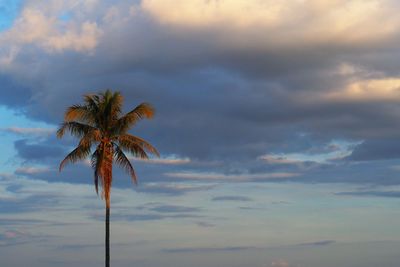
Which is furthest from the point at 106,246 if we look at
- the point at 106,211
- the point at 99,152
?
the point at 99,152

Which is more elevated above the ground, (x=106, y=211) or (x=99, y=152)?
(x=99, y=152)

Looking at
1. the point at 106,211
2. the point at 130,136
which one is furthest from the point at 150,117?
the point at 106,211

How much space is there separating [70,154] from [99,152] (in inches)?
97.3

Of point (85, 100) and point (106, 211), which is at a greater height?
point (85, 100)

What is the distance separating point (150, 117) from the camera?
7312cm

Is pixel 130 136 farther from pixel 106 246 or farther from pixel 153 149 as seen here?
pixel 106 246

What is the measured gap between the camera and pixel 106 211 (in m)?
69.6

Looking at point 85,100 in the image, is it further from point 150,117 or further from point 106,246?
point 106,246

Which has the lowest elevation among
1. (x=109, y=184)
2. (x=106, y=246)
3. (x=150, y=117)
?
(x=106, y=246)

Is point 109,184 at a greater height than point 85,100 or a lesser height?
lesser

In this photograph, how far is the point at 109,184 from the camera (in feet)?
232

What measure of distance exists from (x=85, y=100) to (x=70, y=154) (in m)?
4.13

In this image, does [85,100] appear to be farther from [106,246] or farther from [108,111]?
[106,246]

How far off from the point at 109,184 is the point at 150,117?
6.03 m
